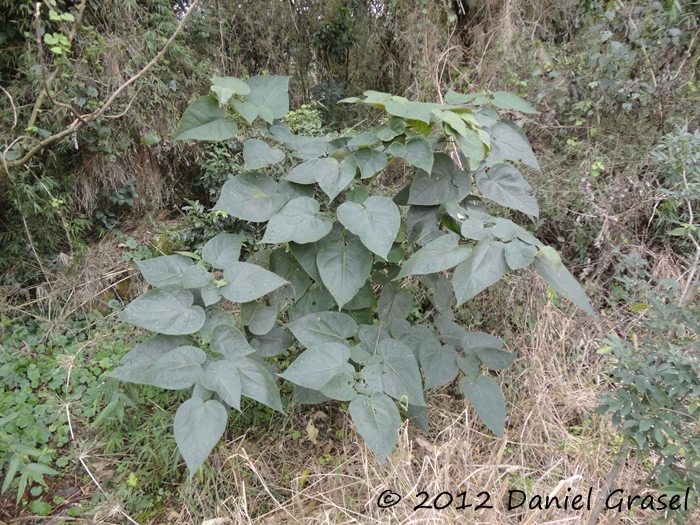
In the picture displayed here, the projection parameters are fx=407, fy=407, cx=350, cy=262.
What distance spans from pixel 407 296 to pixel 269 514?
2.66ft

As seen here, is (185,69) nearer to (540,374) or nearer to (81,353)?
(81,353)

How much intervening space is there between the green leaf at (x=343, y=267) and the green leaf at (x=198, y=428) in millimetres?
390

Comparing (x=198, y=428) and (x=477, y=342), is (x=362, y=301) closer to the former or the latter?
(x=477, y=342)

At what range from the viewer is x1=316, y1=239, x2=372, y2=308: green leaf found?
1063 millimetres

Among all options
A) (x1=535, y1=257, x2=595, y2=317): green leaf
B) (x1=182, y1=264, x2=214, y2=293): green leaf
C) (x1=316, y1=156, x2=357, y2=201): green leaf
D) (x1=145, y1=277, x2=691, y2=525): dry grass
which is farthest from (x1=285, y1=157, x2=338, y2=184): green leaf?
(x1=145, y1=277, x2=691, y2=525): dry grass

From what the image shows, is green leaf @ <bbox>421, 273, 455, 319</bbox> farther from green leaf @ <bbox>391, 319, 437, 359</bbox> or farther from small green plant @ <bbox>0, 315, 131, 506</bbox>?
small green plant @ <bbox>0, 315, 131, 506</bbox>

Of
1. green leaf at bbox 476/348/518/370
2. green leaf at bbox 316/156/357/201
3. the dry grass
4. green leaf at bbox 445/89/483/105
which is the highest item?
green leaf at bbox 445/89/483/105

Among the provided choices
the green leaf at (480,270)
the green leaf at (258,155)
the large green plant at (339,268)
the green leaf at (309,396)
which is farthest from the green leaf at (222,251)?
A: the green leaf at (480,270)

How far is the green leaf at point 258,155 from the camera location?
1.08m

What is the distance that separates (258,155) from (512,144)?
710 mm

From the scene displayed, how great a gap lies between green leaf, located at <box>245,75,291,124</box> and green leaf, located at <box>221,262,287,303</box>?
1.41ft

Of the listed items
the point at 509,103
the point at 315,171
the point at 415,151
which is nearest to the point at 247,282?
the point at 315,171

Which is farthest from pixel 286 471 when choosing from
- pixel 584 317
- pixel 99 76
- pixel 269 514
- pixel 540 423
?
pixel 99 76

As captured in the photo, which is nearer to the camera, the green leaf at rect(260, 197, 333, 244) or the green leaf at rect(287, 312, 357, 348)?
the green leaf at rect(260, 197, 333, 244)
